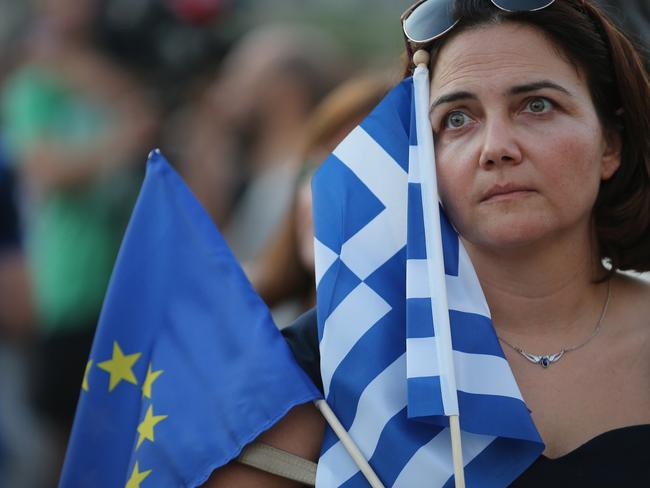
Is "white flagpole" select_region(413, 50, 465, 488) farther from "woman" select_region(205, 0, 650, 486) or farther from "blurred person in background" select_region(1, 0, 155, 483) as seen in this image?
"blurred person in background" select_region(1, 0, 155, 483)

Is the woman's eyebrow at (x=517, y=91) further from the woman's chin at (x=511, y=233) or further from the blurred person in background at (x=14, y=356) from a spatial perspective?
the blurred person in background at (x=14, y=356)

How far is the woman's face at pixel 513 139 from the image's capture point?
2.87 metres

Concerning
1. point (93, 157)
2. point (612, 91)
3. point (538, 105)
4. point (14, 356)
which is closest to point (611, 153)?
point (612, 91)

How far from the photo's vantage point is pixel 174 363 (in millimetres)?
3076

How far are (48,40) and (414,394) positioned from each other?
13.4ft

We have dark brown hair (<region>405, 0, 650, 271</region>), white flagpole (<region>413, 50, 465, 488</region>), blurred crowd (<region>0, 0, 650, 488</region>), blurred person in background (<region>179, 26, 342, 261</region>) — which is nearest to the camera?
white flagpole (<region>413, 50, 465, 488</region>)

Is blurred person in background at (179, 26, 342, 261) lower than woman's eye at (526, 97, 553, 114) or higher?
lower

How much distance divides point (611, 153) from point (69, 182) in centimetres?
343

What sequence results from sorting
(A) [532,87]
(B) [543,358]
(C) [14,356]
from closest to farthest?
(A) [532,87] < (B) [543,358] < (C) [14,356]

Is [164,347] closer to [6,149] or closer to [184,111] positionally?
[6,149]

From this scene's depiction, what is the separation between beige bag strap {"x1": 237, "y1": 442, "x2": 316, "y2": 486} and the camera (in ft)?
9.40

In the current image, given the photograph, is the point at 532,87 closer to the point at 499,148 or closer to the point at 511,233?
the point at 499,148

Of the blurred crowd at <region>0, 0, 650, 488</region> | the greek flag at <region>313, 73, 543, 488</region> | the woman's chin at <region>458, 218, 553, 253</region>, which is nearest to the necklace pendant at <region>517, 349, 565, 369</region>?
the greek flag at <region>313, 73, 543, 488</region>

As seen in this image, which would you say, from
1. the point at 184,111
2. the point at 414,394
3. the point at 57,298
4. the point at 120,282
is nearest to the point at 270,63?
the point at 184,111
